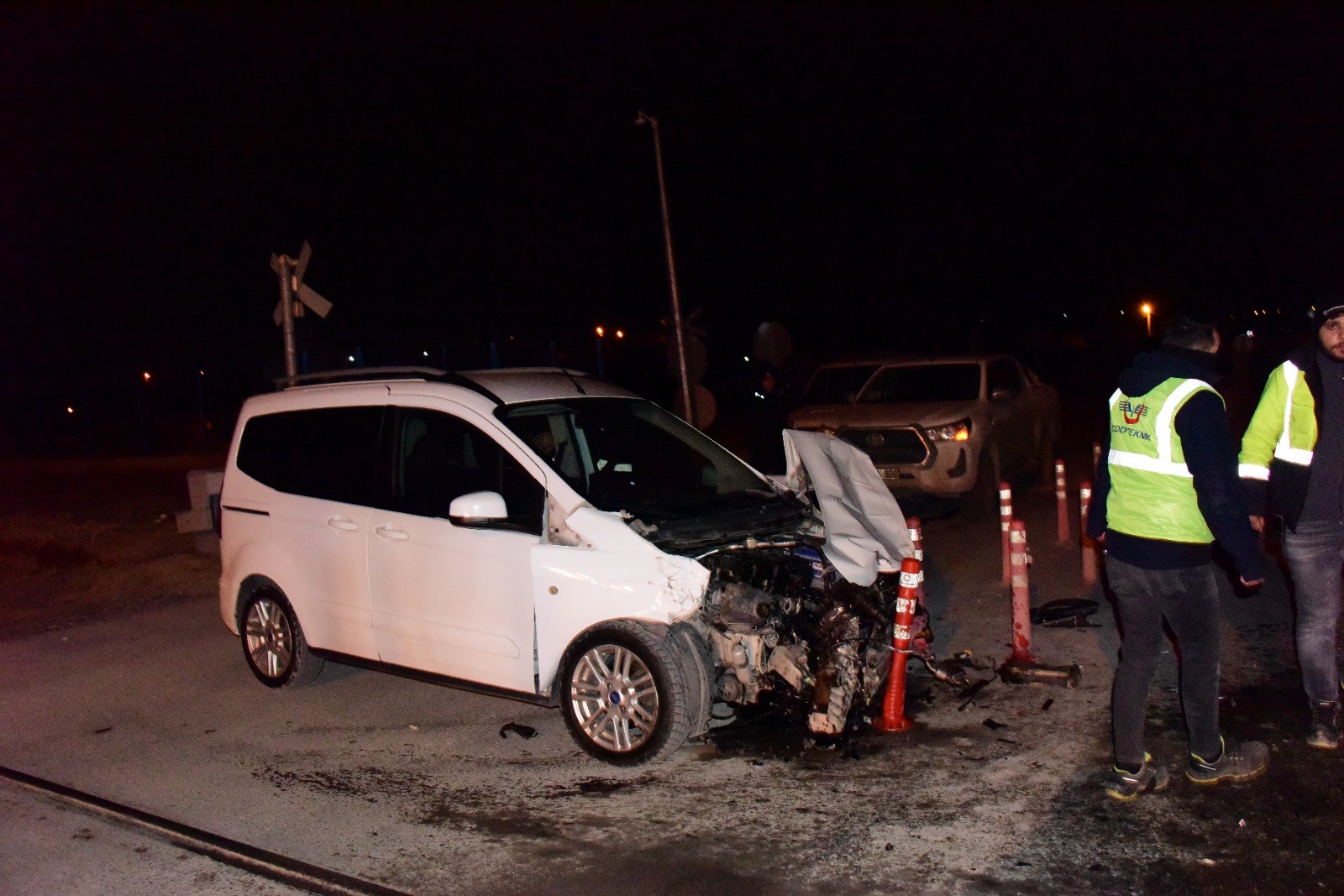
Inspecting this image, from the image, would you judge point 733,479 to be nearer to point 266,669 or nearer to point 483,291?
point 266,669

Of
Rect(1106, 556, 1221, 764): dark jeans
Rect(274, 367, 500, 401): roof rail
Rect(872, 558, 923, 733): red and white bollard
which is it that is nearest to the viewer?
Rect(1106, 556, 1221, 764): dark jeans

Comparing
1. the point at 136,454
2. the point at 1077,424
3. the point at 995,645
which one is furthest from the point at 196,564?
the point at 136,454

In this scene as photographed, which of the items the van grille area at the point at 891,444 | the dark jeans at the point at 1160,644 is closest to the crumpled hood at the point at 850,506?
the dark jeans at the point at 1160,644

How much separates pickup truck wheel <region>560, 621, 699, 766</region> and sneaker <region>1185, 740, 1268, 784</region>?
2.16 meters

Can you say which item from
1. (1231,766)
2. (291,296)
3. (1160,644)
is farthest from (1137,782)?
(291,296)

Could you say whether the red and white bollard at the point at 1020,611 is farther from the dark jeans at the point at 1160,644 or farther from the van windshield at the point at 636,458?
the dark jeans at the point at 1160,644

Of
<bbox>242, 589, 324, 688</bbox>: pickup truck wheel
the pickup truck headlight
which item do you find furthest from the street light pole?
<bbox>242, 589, 324, 688</bbox>: pickup truck wheel

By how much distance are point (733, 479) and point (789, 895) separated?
9.60ft

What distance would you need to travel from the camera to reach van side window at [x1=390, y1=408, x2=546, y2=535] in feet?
19.3

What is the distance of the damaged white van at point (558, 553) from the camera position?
5.35 meters

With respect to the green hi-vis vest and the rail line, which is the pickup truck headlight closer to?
the green hi-vis vest

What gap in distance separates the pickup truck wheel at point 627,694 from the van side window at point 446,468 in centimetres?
83

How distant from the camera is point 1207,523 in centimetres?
438

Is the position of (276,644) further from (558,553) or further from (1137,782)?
(1137,782)
